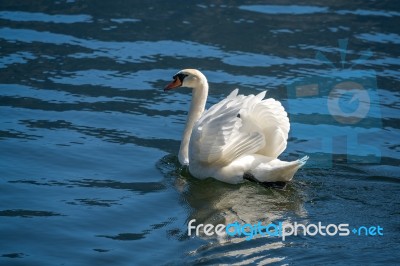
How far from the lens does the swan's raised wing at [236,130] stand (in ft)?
30.1

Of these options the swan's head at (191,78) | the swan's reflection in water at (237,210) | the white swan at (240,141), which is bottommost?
the swan's reflection in water at (237,210)

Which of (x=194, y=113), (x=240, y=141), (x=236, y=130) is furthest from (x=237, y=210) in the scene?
(x=194, y=113)

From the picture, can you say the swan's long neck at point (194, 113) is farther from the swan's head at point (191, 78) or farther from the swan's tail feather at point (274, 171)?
the swan's tail feather at point (274, 171)

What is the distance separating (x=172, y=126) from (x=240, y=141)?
1992mm

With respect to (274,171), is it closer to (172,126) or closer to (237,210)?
(237,210)

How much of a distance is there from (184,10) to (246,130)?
592 centimetres

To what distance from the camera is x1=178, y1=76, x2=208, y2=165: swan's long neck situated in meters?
10.1

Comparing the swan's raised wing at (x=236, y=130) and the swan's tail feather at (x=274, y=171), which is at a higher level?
the swan's raised wing at (x=236, y=130)

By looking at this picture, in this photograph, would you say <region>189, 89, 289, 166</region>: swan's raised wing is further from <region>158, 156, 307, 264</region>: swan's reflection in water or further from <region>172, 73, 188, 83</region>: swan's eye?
<region>172, 73, 188, 83</region>: swan's eye

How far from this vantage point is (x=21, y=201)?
8.98 meters

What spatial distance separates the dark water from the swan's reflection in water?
0.02 meters

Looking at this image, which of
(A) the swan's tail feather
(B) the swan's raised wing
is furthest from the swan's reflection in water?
(B) the swan's raised wing

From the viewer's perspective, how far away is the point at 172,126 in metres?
11.3

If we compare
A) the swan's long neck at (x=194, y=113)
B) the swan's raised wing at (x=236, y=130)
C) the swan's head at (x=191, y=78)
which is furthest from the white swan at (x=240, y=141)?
the swan's head at (x=191, y=78)
